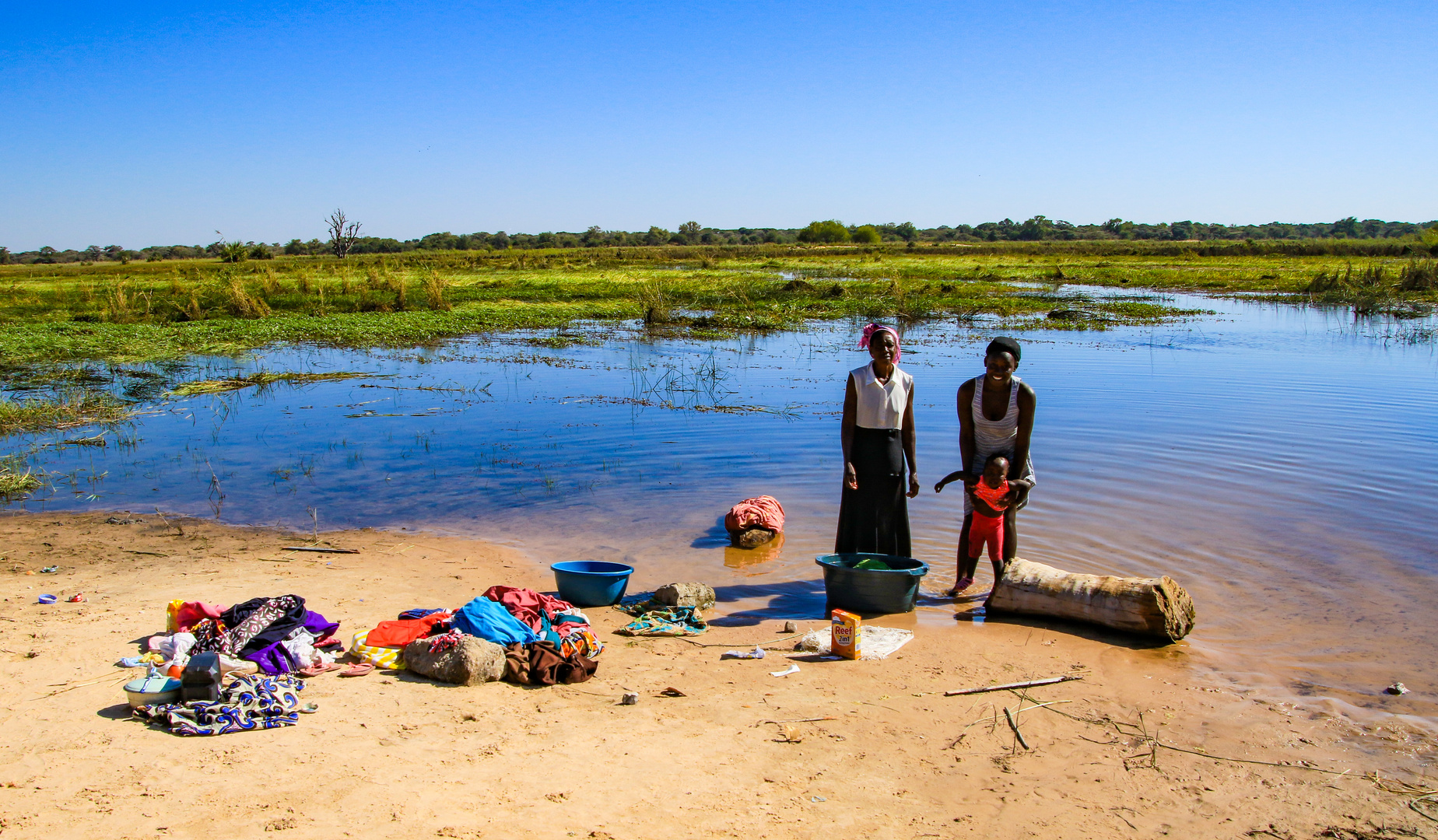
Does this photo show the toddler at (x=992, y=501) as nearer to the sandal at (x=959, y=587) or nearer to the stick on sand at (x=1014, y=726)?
the sandal at (x=959, y=587)

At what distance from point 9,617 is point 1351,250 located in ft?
204

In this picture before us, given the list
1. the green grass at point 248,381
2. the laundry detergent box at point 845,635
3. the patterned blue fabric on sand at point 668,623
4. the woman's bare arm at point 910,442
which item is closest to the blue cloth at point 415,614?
the patterned blue fabric on sand at point 668,623

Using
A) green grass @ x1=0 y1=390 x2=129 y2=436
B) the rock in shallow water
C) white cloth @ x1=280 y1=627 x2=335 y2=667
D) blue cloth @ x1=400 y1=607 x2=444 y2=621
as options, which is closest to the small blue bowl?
the rock in shallow water

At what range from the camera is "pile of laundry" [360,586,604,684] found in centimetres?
462

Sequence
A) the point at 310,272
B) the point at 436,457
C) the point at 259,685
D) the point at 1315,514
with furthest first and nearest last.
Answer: the point at 310,272 → the point at 436,457 → the point at 1315,514 → the point at 259,685

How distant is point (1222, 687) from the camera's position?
4758 millimetres

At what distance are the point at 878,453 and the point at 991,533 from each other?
35.4 inches

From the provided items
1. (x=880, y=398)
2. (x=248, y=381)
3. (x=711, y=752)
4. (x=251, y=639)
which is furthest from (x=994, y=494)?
(x=248, y=381)

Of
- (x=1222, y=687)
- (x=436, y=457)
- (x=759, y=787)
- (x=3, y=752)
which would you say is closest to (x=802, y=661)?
(x=759, y=787)

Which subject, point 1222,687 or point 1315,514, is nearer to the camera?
point 1222,687

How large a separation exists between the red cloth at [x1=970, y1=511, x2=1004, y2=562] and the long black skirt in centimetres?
44

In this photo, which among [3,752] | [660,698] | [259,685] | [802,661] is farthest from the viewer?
[802,661]

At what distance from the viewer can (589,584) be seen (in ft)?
18.8

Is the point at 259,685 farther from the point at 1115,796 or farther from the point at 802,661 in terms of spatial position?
the point at 1115,796
